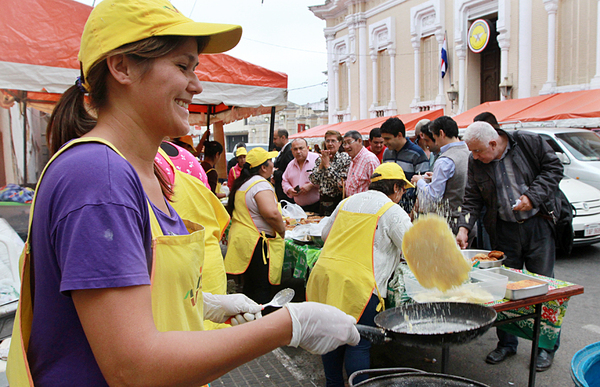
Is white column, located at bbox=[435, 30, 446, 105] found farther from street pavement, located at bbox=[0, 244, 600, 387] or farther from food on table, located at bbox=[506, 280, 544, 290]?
food on table, located at bbox=[506, 280, 544, 290]

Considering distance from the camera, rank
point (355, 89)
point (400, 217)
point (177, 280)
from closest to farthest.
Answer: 1. point (177, 280)
2. point (400, 217)
3. point (355, 89)

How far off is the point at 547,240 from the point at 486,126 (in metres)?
1.06

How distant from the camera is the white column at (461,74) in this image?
16.7m

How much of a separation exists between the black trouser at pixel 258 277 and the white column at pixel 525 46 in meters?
13.3

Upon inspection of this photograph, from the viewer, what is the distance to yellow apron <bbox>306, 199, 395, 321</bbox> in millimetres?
2832

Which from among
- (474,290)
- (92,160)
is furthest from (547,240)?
(92,160)

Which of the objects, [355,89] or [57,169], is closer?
[57,169]

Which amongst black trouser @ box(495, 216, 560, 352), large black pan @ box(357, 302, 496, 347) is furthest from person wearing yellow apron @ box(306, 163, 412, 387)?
black trouser @ box(495, 216, 560, 352)

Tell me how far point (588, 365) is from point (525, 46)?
15066mm

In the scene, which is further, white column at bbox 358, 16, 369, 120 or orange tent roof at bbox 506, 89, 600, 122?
white column at bbox 358, 16, 369, 120

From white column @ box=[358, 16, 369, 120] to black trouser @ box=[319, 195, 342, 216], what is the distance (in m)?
17.2

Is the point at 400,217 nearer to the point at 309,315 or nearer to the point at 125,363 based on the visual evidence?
the point at 309,315

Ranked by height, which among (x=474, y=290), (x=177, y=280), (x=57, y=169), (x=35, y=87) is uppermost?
(x=35, y=87)

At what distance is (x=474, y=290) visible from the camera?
105 inches
